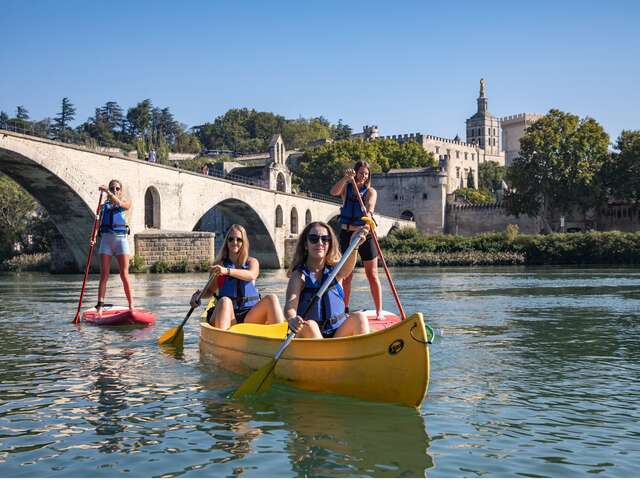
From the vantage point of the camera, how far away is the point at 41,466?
16.1 ft

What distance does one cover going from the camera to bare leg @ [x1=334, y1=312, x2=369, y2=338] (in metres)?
6.66

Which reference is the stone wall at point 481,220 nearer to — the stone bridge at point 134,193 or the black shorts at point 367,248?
the stone bridge at point 134,193

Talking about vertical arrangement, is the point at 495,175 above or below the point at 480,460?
above

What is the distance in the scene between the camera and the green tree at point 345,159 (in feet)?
262

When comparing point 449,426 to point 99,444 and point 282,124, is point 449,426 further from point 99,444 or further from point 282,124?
point 282,124

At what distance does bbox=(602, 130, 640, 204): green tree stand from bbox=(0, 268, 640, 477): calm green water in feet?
182

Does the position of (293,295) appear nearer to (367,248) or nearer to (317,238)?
(317,238)

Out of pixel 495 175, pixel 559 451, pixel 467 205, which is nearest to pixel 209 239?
pixel 559 451

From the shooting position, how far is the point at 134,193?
38719 millimetres

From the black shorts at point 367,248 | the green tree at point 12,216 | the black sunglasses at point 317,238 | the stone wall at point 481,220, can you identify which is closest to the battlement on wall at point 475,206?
the stone wall at point 481,220

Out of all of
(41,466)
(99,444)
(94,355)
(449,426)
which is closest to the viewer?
(41,466)

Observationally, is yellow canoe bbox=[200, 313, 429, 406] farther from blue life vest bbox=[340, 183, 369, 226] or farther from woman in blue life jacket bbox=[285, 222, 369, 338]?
blue life vest bbox=[340, 183, 369, 226]

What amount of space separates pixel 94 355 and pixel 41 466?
465 cm

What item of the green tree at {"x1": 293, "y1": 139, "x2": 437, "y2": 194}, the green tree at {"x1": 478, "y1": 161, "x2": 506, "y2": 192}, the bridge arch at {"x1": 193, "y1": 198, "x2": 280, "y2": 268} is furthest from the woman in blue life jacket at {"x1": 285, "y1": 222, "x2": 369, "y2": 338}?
the green tree at {"x1": 478, "y1": 161, "x2": 506, "y2": 192}
